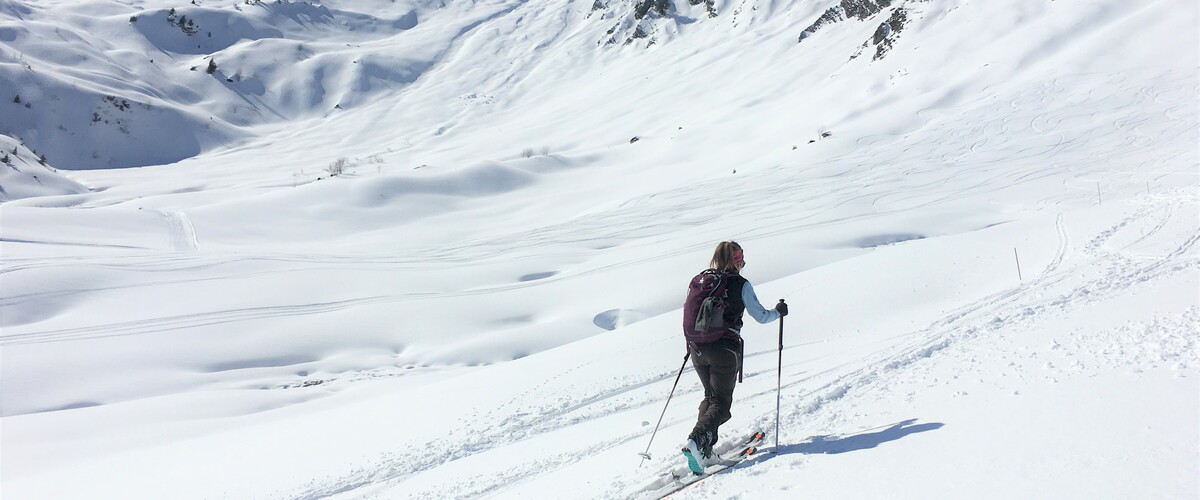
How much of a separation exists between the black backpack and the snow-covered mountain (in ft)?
3.04

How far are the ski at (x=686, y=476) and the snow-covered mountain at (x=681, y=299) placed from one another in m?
0.17

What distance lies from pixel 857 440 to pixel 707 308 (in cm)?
130

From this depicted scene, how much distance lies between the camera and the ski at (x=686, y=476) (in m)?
4.43

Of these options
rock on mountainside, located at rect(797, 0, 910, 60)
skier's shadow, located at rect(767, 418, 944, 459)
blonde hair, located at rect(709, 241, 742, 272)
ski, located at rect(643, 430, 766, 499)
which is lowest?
ski, located at rect(643, 430, 766, 499)

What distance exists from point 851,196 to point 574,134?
39019 millimetres

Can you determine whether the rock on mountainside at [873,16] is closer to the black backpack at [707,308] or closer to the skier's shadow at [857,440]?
the skier's shadow at [857,440]

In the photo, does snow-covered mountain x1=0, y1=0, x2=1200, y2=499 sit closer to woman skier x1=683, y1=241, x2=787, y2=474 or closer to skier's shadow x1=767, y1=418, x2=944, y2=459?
skier's shadow x1=767, y1=418, x2=944, y2=459

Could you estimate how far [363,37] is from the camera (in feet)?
398

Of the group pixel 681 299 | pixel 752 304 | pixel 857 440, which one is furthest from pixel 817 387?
pixel 681 299

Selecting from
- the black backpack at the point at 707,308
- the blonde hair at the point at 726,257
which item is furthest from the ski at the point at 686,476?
the blonde hair at the point at 726,257

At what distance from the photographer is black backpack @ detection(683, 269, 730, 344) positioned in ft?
14.0

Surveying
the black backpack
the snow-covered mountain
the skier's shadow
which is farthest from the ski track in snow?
the black backpack

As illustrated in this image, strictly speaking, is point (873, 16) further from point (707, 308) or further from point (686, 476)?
point (686, 476)

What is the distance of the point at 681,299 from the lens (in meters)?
13.2
